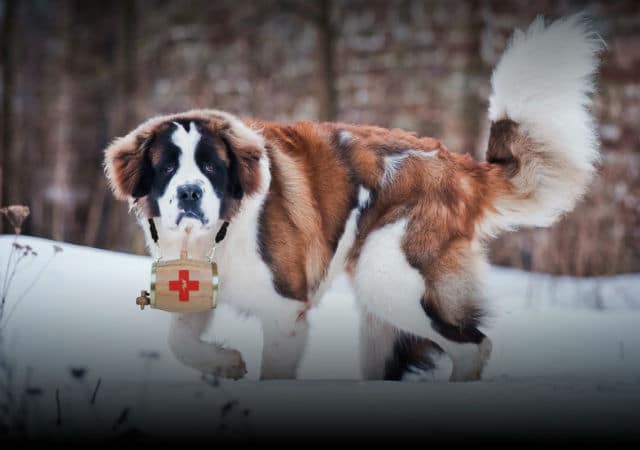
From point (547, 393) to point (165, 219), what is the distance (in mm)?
1639

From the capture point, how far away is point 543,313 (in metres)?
5.26

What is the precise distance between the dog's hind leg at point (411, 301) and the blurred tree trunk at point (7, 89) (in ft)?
15.9

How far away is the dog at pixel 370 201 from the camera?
3.25m

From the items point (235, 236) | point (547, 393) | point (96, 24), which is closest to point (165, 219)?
point (235, 236)

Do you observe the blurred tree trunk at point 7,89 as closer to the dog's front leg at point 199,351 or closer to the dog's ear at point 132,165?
the dog's ear at point 132,165

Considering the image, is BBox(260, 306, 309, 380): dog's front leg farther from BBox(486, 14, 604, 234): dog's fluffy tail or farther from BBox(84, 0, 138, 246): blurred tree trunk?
BBox(84, 0, 138, 246): blurred tree trunk

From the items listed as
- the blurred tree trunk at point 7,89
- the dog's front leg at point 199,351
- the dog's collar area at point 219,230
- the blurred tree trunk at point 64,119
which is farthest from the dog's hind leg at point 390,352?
the blurred tree trunk at point 64,119

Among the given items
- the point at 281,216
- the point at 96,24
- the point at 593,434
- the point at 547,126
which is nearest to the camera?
the point at 593,434

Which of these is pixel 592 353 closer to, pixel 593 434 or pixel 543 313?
pixel 543 313

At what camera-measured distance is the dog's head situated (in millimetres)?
3072

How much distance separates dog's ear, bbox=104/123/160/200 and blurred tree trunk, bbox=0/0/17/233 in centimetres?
425


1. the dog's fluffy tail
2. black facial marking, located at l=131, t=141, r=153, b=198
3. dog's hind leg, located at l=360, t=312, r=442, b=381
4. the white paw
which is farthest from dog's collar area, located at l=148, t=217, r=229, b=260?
the dog's fluffy tail

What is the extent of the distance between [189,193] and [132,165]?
1.34 ft

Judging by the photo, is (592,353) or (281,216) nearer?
(281,216)
